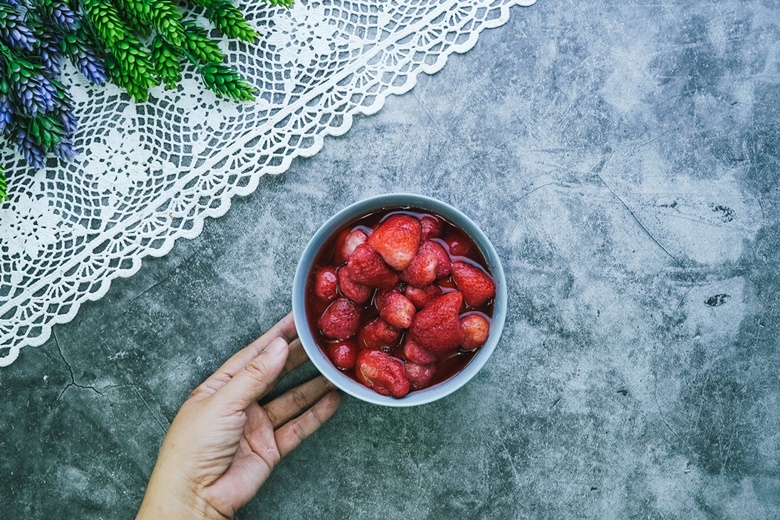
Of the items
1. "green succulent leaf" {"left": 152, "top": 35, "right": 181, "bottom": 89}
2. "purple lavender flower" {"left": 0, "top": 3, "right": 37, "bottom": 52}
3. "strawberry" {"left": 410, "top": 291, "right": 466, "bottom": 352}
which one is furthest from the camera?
"green succulent leaf" {"left": 152, "top": 35, "right": 181, "bottom": 89}

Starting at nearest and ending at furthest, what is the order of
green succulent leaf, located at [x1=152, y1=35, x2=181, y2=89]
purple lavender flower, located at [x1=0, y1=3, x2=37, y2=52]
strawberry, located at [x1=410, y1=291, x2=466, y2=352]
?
strawberry, located at [x1=410, y1=291, x2=466, y2=352]
purple lavender flower, located at [x1=0, y1=3, x2=37, y2=52]
green succulent leaf, located at [x1=152, y1=35, x2=181, y2=89]

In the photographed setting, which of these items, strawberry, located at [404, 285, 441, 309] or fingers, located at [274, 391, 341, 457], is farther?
fingers, located at [274, 391, 341, 457]

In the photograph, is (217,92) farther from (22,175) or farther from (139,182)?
(22,175)

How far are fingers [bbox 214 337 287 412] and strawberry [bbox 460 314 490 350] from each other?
0.36m

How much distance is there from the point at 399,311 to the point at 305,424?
1.34ft

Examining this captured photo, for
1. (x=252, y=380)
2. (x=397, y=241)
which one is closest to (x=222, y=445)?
(x=252, y=380)

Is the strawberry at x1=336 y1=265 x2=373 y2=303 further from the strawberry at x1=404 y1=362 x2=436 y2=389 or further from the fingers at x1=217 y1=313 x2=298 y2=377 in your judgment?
the fingers at x1=217 y1=313 x2=298 y2=377

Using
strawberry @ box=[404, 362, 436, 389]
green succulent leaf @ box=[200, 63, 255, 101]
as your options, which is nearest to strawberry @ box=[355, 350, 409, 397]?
strawberry @ box=[404, 362, 436, 389]

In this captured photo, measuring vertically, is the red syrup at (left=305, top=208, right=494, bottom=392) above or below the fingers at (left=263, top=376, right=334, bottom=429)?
above

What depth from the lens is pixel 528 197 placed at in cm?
127

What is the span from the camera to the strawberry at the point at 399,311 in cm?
99

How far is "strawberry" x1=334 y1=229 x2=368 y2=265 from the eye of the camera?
1.05m

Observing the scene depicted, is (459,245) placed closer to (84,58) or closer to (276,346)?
(276,346)

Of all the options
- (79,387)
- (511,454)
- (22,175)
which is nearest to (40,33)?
(22,175)
